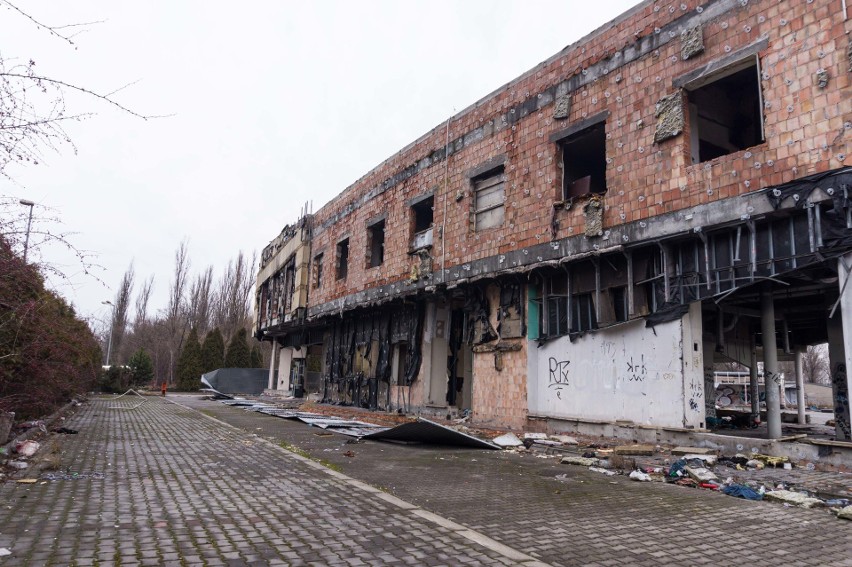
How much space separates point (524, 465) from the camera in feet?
27.0

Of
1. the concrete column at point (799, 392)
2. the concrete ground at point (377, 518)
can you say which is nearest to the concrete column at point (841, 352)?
the concrete ground at point (377, 518)

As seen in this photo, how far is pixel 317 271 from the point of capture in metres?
26.0

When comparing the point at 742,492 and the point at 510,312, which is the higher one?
the point at 510,312

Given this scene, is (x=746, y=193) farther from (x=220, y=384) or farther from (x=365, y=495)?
(x=220, y=384)

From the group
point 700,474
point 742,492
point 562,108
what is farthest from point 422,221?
point 742,492

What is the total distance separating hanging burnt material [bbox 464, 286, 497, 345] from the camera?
1452cm

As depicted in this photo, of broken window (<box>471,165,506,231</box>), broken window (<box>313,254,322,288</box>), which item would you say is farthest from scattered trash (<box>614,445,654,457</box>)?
broken window (<box>313,254,322,288</box>)

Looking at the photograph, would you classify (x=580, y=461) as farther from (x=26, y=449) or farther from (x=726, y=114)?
(x=726, y=114)

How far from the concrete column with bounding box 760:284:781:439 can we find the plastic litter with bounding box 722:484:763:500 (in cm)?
353

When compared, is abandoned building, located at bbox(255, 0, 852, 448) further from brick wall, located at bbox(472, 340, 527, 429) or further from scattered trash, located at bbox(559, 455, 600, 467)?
scattered trash, located at bbox(559, 455, 600, 467)

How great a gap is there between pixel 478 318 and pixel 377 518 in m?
10.4

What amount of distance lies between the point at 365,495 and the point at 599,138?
10.7 metres

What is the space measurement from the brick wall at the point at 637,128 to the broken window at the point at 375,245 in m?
2.81

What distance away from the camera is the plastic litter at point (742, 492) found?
19.8ft
